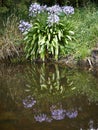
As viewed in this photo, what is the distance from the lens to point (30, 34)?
993 centimetres

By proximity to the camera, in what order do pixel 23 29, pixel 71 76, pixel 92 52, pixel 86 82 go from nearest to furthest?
1. pixel 86 82
2. pixel 71 76
3. pixel 92 52
4. pixel 23 29

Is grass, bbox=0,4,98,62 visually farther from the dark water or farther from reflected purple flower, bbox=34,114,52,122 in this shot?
reflected purple flower, bbox=34,114,52,122

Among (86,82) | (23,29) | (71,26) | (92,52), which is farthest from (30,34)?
(86,82)

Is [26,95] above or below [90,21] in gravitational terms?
below

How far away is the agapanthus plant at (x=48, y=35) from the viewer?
9625mm

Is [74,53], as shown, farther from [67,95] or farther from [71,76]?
[67,95]

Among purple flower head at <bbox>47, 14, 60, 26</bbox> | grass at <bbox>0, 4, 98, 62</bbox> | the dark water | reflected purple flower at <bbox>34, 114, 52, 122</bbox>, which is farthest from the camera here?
purple flower head at <bbox>47, 14, 60, 26</bbox>

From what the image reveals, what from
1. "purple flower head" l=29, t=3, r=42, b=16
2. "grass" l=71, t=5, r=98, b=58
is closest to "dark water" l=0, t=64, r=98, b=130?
"grass" l=71, t=5, r=98, b=58

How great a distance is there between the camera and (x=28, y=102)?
698cm

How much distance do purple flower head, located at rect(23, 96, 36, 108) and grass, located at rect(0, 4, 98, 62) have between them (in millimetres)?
2624

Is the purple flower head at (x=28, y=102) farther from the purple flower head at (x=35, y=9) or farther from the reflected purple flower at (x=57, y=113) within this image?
the purple flower head at (x=35, y=9)

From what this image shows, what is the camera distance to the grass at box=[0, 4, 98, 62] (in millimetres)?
9586

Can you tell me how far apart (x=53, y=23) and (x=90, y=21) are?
1.28 meters

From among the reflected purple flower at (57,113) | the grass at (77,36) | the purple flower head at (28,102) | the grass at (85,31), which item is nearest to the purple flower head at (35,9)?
the grass at (77,36)
